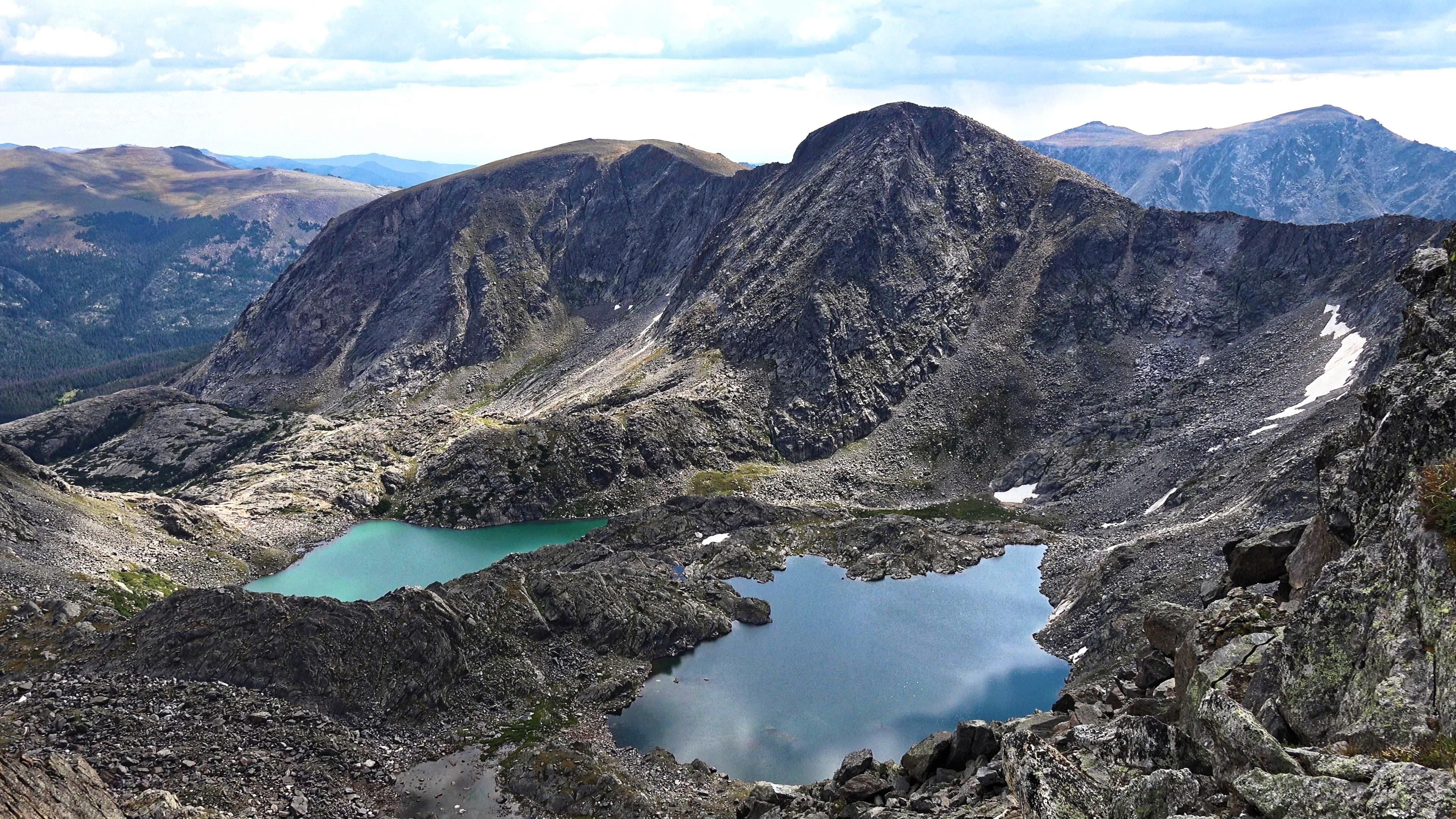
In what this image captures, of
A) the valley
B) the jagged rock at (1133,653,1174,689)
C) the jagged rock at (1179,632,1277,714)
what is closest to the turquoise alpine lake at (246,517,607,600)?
the valley

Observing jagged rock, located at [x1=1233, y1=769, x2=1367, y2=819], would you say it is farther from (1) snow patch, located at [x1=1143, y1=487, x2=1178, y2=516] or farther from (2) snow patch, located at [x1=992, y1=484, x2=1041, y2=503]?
(2) snow patch, located at [x1=992, y1=484, x2=1041, y2=503]

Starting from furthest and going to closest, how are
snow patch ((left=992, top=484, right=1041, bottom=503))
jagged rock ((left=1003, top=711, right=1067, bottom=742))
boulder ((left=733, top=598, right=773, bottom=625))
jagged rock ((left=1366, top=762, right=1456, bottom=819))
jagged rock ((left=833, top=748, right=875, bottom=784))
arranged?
1. snow patch ((left=992, top=484, right=1041, bottom=503))
2. boulder ((left=733, top=598, right=773, bottom=625))
3. jagged rock ((left=833, top=748, right=875, bottom=784))
4. jagged rock ((left=1003, top=711, right=1067, bottom=742))
5. jagged rock ((left=1366, top=762, right=1456, bottom=819))

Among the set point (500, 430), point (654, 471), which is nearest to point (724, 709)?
point (654, 471)

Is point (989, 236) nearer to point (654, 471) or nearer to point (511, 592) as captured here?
point (654, 471)

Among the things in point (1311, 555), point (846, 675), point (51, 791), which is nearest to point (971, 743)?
point (1311, 555)

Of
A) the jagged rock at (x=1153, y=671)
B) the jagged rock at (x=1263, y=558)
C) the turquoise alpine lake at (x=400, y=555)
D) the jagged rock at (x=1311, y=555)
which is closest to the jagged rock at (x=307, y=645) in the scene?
the turquoise alpine lake at (x=400, y=555)

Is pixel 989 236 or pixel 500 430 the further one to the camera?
pixel 989 236

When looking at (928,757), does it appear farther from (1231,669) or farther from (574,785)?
(574,785)
